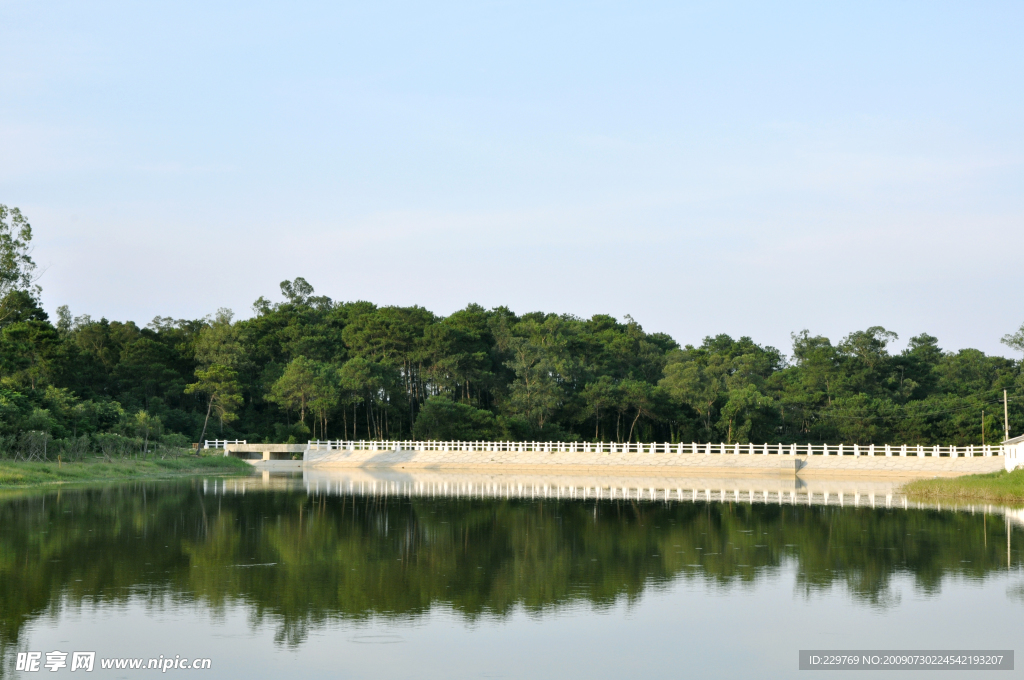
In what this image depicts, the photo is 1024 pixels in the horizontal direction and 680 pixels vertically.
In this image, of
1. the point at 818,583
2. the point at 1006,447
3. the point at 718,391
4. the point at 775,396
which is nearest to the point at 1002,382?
the point at 775,396

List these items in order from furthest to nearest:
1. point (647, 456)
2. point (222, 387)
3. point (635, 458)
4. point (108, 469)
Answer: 1. point (222, 387)
2. point (635, 458)
3. point (647, 456)
4. point (108, 469)

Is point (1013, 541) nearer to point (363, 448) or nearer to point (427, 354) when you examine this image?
point (363, 448)

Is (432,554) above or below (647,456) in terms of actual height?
above

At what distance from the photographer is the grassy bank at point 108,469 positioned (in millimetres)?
34094

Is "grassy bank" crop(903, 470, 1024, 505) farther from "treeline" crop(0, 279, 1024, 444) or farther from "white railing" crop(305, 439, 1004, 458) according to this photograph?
"treeline" crop(0, 279, 1024, 444)

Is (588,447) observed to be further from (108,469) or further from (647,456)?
(108,469)

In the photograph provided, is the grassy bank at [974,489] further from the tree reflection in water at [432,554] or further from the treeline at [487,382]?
the treeline at [487,382]

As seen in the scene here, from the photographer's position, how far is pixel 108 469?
1624 inches

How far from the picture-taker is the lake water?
34.3ft

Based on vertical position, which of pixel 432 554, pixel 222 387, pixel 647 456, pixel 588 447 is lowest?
pixel 647 456

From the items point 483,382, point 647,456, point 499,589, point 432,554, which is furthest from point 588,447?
point 499,589

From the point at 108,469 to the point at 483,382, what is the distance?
42.7 meters

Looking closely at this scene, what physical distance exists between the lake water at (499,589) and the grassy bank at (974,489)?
4795 mm

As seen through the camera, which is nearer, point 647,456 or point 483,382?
point 647,456
